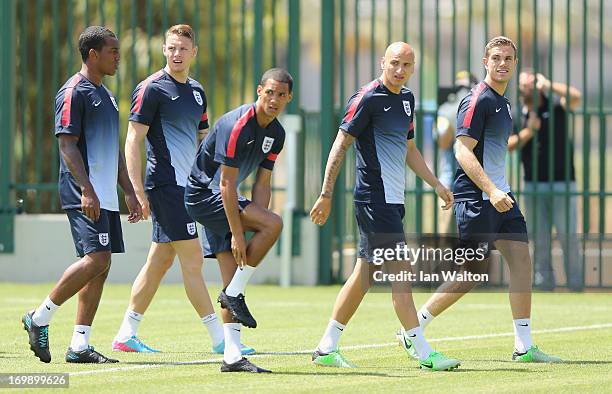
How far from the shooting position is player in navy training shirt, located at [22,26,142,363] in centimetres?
951

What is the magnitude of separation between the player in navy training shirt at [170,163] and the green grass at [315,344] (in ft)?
0.96

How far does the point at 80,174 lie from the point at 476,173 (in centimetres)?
254

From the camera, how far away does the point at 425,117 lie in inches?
687

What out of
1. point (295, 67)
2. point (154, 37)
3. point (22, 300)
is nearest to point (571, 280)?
point (295, 67)

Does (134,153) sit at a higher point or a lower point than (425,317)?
higher

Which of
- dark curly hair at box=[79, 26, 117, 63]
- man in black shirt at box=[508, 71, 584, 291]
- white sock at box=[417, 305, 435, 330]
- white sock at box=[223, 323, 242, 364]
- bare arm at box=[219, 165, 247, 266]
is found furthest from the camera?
man in black shirt at box=[508, 71, 584, 291]

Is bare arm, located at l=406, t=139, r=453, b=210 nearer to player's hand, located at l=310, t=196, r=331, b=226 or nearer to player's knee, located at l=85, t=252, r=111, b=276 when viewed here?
player's hand, located at l=310, t=196, r=331, b=226

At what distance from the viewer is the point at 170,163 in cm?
1041

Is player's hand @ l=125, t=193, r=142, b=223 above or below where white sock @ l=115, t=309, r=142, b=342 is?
above

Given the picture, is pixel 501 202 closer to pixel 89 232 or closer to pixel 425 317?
pixel 425 317

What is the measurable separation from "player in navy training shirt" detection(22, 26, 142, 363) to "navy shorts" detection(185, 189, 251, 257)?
1.95 ft

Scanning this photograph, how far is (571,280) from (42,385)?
948 centimetres

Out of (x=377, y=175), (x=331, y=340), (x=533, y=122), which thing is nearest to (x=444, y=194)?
(x=377, y=175)

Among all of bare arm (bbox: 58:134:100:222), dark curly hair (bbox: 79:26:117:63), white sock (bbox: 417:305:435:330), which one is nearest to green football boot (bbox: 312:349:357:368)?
white sock (bbox: 417:305:435:330)
